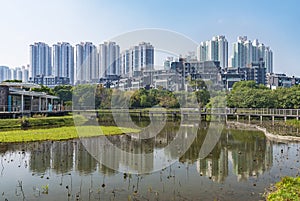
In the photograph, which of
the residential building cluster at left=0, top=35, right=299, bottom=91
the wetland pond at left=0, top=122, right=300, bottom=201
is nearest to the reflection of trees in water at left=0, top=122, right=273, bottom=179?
the wetland pond at left=0, top=122, right=300, bottom=201

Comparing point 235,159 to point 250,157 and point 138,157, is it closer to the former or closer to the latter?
point 250,157

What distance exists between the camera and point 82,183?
11.8 m

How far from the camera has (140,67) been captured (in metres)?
33.7

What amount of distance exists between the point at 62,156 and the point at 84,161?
167 centimetres

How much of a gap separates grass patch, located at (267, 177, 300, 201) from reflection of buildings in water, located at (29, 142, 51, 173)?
9.35 m

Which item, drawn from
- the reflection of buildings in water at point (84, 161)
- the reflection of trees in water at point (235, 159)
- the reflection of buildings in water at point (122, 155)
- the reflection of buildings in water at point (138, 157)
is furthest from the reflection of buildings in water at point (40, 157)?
the reflection of trees in water at point (235, 159)

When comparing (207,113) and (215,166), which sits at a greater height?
(207,113)

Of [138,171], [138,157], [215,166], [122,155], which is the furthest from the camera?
[122,155]

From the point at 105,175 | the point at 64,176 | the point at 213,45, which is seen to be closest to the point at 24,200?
the point at 64,176

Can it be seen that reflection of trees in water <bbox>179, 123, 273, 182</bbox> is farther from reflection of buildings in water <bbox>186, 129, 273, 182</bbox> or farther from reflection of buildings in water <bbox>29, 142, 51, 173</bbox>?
reflection of buildings in water <bbox>29, 142, 51, 173</bbox>

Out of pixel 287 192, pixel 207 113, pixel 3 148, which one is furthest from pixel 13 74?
pixel 287 192

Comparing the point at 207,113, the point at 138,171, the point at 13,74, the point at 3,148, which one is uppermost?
the point at 13,74

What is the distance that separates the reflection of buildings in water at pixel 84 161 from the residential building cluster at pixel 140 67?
10.6 meters

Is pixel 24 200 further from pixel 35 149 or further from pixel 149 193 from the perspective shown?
pixel 35 149
